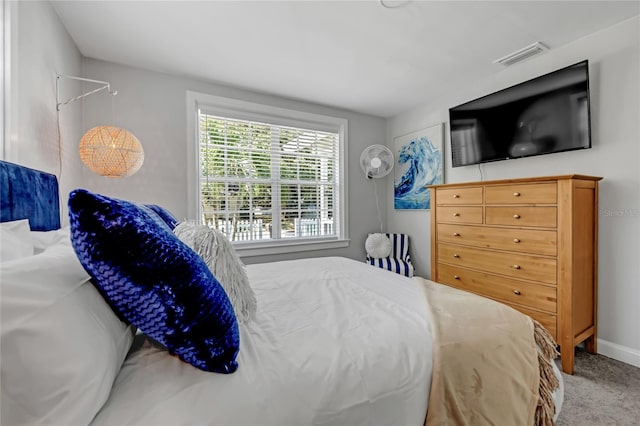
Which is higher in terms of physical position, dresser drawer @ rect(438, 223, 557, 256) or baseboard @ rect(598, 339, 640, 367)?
dresser drawer @ rect(438, 223, 557, 256)

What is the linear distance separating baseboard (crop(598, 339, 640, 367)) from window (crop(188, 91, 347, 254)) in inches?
102

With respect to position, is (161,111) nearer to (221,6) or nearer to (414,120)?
(221,6)

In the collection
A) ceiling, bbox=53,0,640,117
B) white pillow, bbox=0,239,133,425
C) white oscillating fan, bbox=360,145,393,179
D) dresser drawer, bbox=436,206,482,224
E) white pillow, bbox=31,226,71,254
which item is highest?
ceiling, bbox=53,0,640,117

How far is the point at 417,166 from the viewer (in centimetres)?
371

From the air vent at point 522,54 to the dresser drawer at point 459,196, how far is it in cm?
118

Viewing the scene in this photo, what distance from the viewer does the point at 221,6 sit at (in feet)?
6.28

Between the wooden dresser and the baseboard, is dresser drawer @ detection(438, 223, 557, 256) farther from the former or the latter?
the baseboard

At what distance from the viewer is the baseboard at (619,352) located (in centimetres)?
202

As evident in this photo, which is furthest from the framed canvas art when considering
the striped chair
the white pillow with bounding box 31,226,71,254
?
the white pillow with bounding box 31,226,71,254

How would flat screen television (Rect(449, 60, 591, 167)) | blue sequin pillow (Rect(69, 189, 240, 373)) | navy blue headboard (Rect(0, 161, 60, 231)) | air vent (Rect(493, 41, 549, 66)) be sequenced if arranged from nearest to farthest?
1. blue sequin pillow (Rect(69, 189, 240, 373))
2. navy blue headboard (Rect(0, 161, 60, 231))
3. flat screen television (Rect(449, 60, 591, 167))
4. air vent (Rect(493, 41, 549, 66))

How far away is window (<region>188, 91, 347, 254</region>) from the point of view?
3.16 metres

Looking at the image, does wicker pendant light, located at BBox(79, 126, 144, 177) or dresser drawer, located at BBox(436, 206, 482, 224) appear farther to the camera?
dresser drawer, located at BBox(436, 206, 482, 224)

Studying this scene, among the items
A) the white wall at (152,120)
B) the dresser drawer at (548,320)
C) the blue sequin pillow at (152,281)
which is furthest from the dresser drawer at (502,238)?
the blue sequin pillow at (152,281)

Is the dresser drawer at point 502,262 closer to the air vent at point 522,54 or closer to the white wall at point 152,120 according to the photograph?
the air vent at point 522,54
